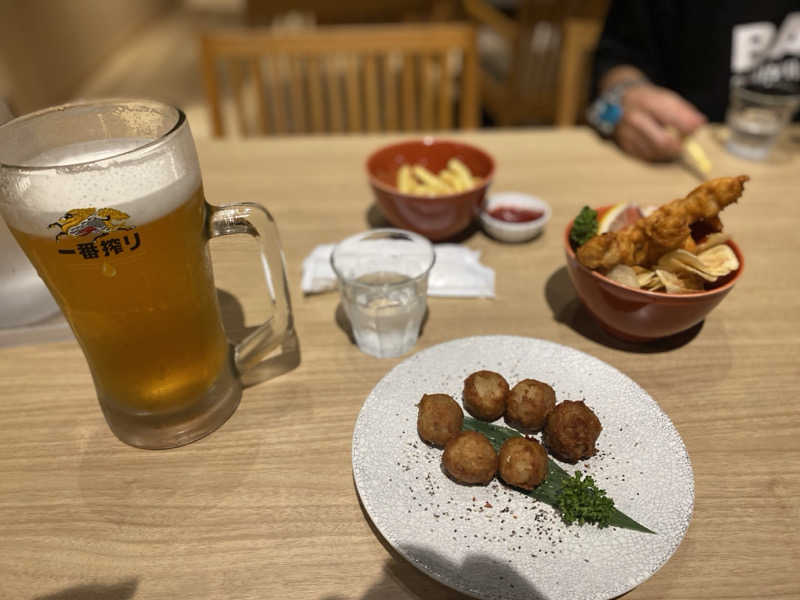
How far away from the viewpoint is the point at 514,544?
0.66 metres

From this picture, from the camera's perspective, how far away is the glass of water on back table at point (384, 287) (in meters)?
0.97

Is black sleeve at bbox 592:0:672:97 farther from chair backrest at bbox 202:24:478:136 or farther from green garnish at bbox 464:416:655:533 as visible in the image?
green garnish at bbox 464:416:655:533

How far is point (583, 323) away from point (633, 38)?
62.4 inches

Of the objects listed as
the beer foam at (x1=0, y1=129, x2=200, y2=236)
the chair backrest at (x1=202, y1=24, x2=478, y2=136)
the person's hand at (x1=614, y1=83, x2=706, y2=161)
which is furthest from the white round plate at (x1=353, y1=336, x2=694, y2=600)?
the chair backrest at (x1=202, y1=24, x2=478, y2=136)

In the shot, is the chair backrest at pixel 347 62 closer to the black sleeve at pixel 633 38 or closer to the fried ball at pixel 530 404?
the black sleeve at pixel 633 38

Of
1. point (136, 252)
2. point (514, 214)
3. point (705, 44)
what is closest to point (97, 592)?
point (136, 252)

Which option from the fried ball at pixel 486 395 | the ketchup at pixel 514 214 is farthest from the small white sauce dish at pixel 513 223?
the fried ball at pixel 486 395

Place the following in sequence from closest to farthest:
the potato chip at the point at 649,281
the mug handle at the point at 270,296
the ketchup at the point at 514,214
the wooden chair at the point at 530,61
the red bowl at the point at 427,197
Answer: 1. the mug handle at the point at 270,296
2. the potato chip at the point at 649,281
3. the red bowl at the point at 427,197
4. the ketchup at the point at 514,214
5. the wooden chair at the point at 530,61

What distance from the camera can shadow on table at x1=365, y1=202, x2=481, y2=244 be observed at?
132cm

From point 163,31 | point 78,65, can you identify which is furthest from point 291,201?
point 163,31

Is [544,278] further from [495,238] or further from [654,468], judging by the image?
[654,468]

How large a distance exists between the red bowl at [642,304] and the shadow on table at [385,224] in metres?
0.37

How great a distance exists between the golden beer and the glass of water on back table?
9.5 inches

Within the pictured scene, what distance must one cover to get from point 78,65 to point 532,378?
6187 millimetres
